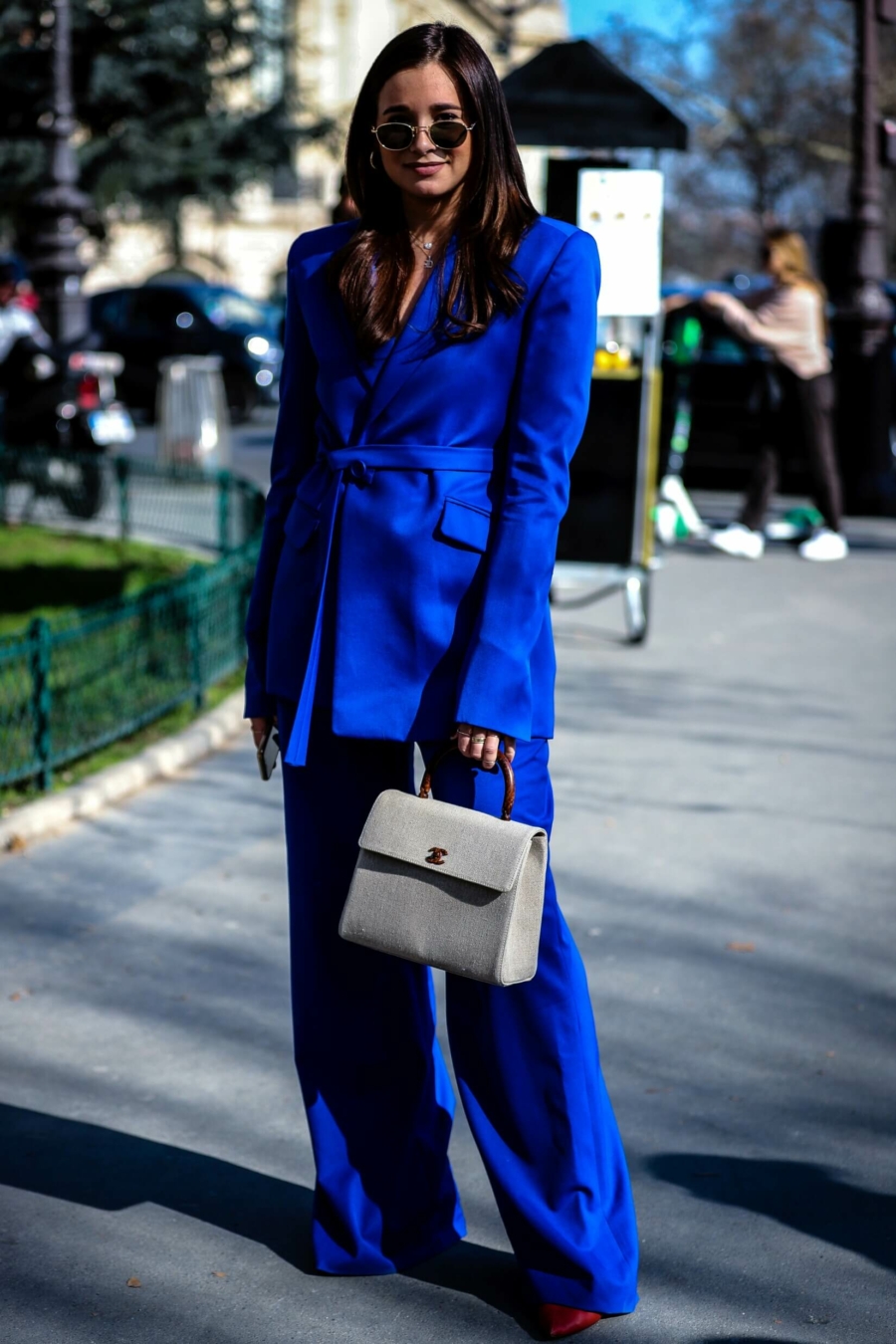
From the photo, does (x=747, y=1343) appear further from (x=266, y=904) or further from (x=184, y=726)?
(x=184, y=726)

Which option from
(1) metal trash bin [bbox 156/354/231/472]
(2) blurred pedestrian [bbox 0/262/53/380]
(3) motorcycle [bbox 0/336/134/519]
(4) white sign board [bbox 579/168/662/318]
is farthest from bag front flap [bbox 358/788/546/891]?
(2) blurred pedestrian [bbox 0/262/53/380]

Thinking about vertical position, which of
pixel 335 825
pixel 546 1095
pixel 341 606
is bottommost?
pixel 546 1095

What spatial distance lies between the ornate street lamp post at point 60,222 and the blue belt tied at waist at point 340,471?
→ 1180 cm

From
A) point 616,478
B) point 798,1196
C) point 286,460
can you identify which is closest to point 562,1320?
point 798,1196

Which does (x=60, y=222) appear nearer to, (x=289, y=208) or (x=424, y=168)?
(x=424, y=168)

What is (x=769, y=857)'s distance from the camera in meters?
5.79

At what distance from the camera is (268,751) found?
313 cm

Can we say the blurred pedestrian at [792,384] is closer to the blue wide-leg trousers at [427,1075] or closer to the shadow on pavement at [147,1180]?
the shadow on pavement at [147,1180]

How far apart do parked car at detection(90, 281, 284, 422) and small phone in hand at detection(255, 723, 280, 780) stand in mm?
21612

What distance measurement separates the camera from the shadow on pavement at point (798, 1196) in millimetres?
3316

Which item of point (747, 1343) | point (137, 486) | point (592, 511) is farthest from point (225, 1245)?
point (137, 486)

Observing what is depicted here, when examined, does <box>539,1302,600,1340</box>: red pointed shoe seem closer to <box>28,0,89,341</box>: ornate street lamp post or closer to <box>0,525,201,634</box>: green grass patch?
<box>0,525,201,634</box>: green grass patch

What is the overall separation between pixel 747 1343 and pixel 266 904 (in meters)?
2.56

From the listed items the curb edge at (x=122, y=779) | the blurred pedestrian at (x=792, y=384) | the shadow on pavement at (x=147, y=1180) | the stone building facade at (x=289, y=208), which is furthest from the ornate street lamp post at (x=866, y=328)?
the stone building facade at (x=289, y=208)
